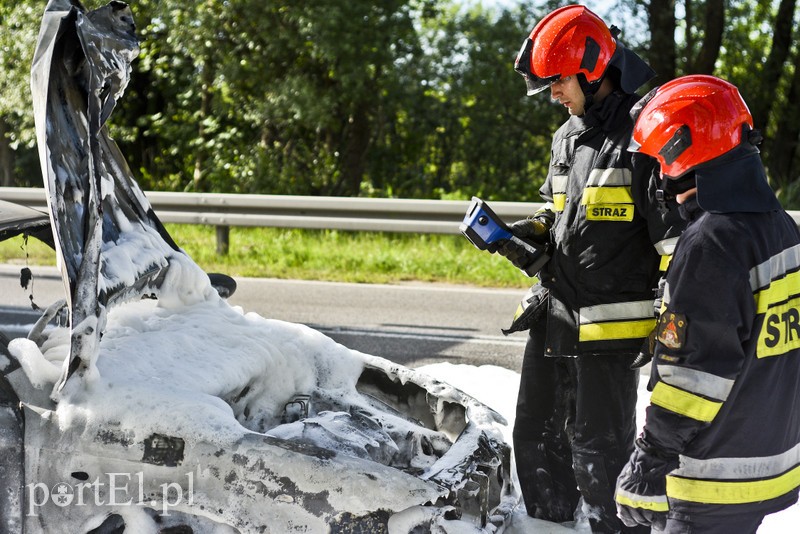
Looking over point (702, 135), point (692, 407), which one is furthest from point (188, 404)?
point (702, 135)

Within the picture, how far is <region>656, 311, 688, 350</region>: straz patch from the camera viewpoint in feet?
7.65

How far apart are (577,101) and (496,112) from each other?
38.6 ft

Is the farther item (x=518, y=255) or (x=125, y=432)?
(x=518, y=255)

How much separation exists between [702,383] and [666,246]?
87 centimetres

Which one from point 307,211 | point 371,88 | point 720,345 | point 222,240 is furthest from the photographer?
point 371,88

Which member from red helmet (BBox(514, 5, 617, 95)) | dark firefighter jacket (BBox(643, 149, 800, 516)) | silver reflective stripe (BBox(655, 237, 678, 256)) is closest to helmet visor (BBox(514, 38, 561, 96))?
red helmet (BBox(514, 5, 617, 95))

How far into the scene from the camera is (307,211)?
9.75 meters

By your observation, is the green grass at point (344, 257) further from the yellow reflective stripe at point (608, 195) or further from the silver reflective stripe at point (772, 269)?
the silver reflective stripe at point (772, 269)

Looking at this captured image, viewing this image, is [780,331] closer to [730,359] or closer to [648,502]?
[730,359]

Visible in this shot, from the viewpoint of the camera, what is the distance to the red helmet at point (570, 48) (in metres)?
3.26

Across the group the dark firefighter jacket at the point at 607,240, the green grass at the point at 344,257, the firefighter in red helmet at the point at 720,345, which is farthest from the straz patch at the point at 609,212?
the green grass at the point at 344,257

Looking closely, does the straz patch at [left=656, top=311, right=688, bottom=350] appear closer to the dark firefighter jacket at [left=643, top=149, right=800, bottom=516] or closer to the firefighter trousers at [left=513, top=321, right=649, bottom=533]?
the dark firefighter jacket at [left=643, top=149, right=800, bottom=516]

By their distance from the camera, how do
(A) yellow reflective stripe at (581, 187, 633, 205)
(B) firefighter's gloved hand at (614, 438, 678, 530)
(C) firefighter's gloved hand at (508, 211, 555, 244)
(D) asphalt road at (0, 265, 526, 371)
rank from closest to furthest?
(B) firefighter's gloved hand at (614, 438, 678, 530), (A) yellow reflective stripe at (581, 187, 633, 205), (C) firefighter's gloved hand at (508, 211, 555, 244), (D) asphalt road at (0, 265, 526, 371)

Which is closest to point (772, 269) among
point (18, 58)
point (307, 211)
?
point (307, 211)
